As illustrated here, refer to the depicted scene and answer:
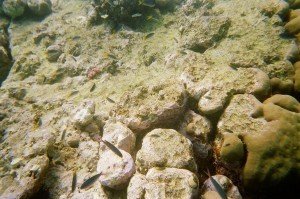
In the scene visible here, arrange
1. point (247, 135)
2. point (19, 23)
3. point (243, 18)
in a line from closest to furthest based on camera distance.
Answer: point (247, 135) → point (243, 18) → point (19, 23)

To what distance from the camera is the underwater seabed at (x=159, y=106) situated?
4246 millimetres

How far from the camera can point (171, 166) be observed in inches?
168

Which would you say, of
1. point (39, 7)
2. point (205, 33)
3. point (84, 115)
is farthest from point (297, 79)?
point (39, 7)

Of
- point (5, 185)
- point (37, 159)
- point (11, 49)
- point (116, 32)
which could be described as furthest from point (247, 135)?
point (11, 49)

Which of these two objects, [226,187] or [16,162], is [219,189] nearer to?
[226,187]

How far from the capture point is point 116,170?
444cm

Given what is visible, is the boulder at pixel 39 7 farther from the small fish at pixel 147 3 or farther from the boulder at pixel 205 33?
the boulder at pixel 205 33

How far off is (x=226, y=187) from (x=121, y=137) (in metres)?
2.16

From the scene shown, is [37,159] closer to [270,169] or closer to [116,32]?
[270,169]

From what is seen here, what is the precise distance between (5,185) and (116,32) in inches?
238

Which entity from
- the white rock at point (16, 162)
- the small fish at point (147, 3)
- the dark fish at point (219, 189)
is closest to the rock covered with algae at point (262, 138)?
the dark fish at point (219, 189)

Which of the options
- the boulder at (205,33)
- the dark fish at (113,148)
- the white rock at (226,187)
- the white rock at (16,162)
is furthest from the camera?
the boulder at (205,33)

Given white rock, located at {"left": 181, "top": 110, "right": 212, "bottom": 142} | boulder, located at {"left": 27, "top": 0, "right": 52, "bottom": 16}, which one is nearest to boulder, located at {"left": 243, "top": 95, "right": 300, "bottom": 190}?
white rock, located at {"left": 181, "top": 110, "right": 212, "bottom": 142}

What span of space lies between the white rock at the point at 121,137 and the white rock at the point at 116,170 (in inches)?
12.1
